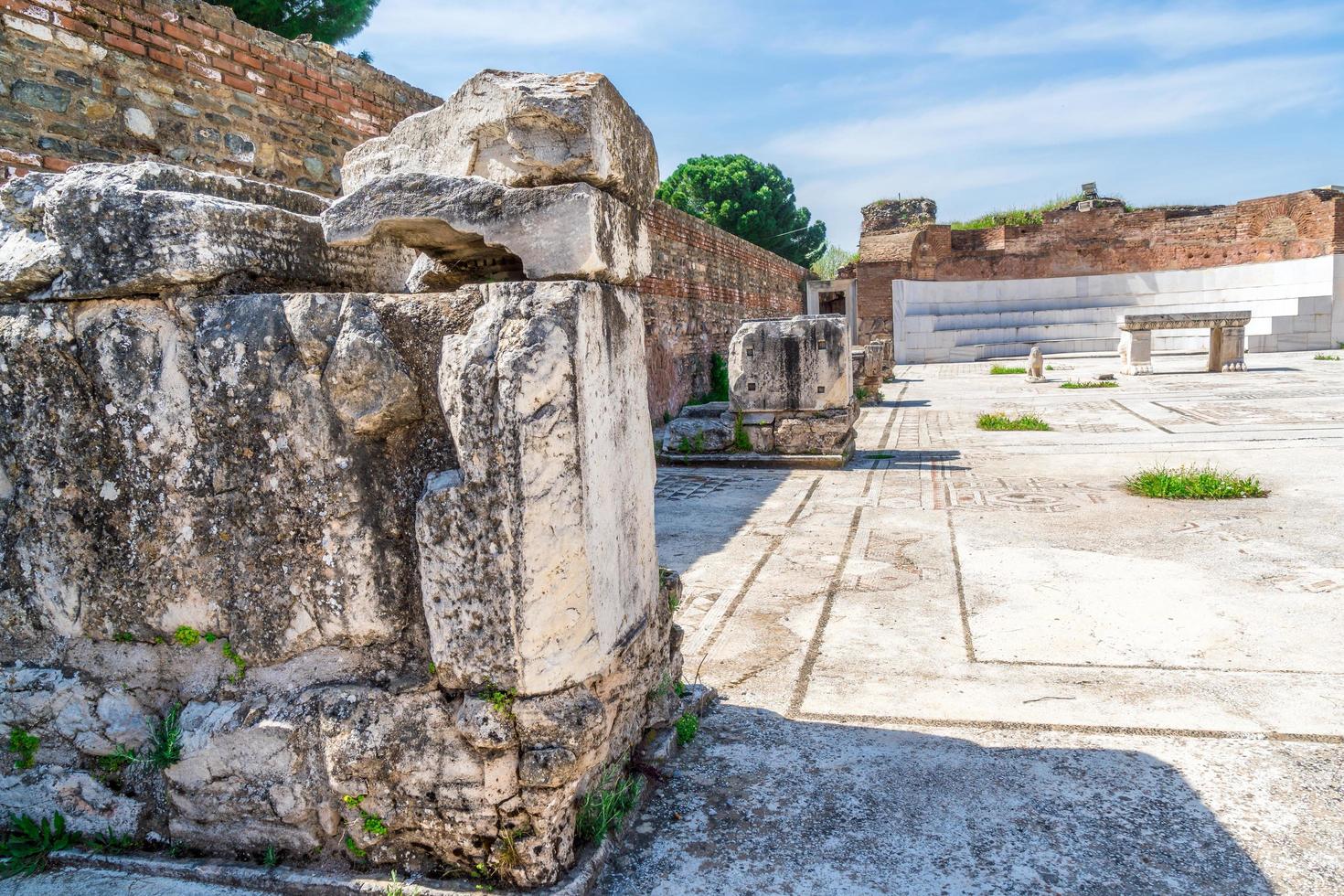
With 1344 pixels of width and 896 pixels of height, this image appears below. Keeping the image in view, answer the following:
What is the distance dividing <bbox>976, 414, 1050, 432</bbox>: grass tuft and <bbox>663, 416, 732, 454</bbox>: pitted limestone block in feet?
11.0

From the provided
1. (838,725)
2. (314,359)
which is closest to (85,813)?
(314,359)

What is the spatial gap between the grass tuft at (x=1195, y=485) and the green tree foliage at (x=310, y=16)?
11387 mm

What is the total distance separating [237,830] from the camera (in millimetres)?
2059

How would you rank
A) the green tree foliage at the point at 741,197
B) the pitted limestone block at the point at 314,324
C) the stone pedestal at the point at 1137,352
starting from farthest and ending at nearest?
the green tree foliage at the point at 741,197 → the stone pedestal at the point at 1137,352 → the pitted limestone block at the point at 314,324

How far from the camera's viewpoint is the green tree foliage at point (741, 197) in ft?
96.1

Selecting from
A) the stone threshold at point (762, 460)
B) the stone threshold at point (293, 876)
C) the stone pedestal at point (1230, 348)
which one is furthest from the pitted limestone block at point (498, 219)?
the stone pedestal at point (1230, 348)

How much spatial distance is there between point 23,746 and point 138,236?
4.35 ft

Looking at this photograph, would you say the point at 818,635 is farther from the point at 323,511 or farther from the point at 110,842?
the point at 110,842

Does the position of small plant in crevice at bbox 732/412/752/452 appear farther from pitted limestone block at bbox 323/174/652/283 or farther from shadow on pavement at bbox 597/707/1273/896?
pitted limestone block at bbox 323/174/652/283

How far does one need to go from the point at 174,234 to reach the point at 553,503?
3.53 feet

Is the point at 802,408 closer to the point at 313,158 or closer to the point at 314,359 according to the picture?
the point at 313,158

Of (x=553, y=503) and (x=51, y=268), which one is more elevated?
(x=51, y=268)

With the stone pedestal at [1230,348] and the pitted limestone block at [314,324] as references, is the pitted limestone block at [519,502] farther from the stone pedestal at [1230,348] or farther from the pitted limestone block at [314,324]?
the stone pedestal at [1230,348]

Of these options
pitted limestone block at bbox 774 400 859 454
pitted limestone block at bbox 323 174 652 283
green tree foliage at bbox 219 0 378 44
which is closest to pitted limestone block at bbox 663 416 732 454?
pitted limestone block at bbox 774 400 859 454
